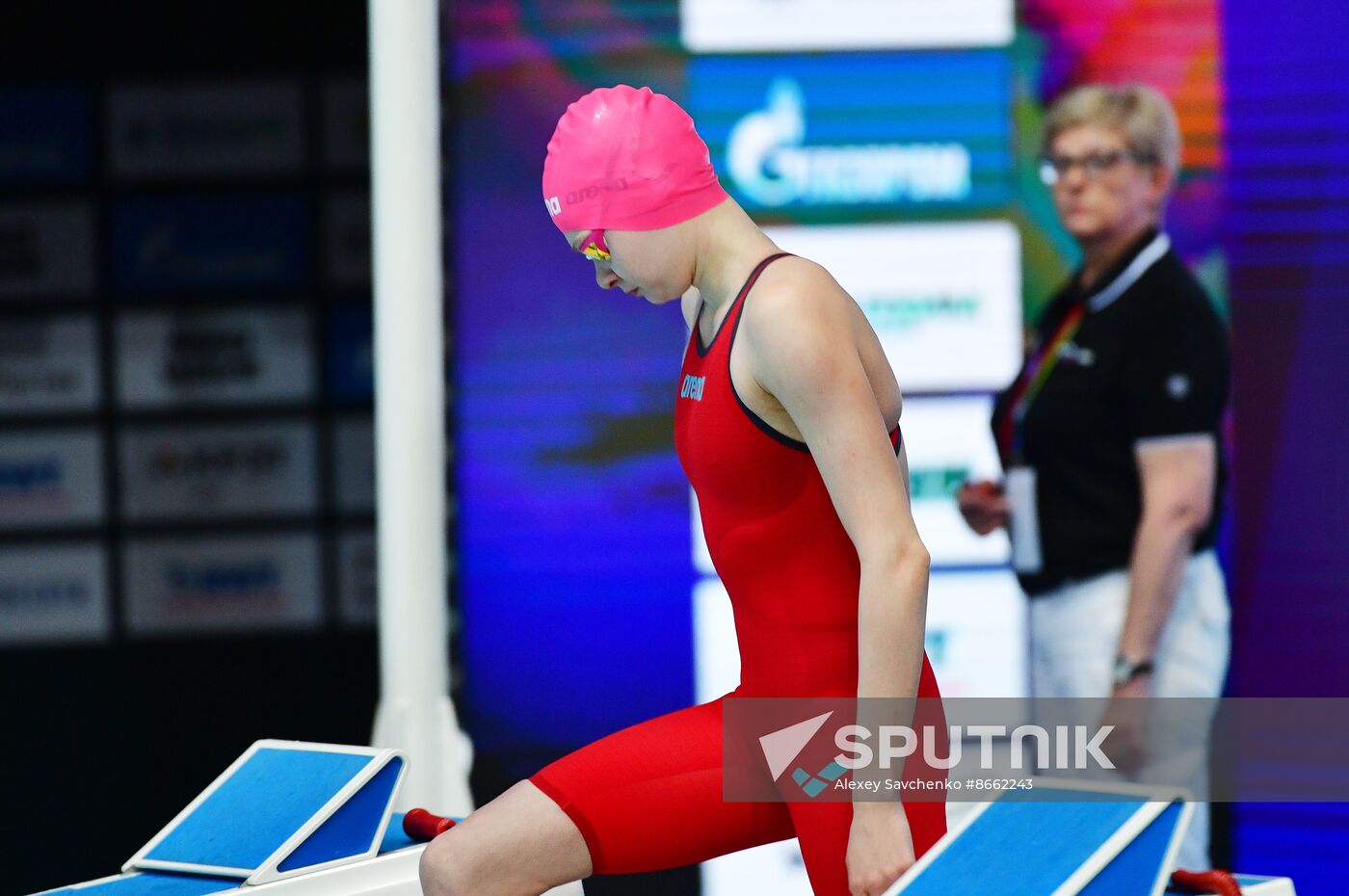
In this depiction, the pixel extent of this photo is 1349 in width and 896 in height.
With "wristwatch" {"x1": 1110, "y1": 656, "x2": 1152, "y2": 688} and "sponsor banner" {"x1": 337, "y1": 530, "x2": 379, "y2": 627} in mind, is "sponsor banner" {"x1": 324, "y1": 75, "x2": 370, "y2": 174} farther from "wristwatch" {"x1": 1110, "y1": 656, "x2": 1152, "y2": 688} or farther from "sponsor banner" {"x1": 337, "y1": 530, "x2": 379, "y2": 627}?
"wristwatch" {"x1": 1110, "y1": 656, "x2": 1152, "y2": 688}

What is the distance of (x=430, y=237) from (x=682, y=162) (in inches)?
75.2

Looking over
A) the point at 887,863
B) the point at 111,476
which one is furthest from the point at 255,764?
the point at 111,476

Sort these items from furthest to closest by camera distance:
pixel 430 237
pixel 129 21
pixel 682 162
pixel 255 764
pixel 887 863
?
pixel 129 21
pixel 430 237
pixel 255 764
pixel 682 162
pixel 887 863

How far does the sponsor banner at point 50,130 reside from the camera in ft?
19.2

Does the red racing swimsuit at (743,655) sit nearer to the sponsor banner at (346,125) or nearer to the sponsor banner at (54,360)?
the sponsor banner at (346,125)

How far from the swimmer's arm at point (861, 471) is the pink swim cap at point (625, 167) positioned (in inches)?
8.9

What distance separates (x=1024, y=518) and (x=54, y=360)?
13.8 feet

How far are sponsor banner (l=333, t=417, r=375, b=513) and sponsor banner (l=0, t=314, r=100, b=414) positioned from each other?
0.99 meters

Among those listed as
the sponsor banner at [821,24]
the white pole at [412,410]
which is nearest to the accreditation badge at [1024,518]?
the sponsor banner at [821,24]

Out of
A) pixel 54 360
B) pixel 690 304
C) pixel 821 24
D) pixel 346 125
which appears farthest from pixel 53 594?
pixel 690 304

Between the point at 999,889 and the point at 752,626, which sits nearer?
the point at 999,889

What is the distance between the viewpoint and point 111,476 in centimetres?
598

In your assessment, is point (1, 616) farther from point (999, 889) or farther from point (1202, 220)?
point (999, 889)

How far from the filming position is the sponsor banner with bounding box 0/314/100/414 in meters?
5.93
